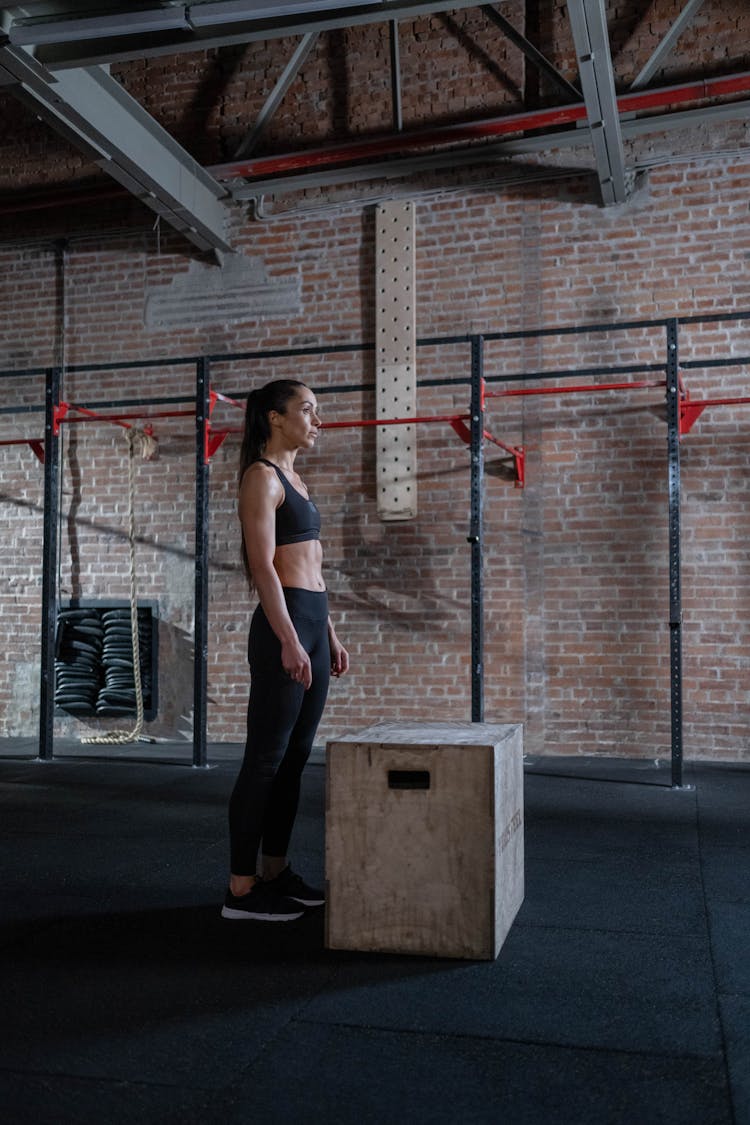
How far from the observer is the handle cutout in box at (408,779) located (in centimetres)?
250

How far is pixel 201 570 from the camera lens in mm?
5676

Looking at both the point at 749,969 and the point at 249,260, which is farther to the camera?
the point at 249,260

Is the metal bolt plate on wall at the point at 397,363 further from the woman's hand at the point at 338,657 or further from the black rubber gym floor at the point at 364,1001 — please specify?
the woman's hand at the point at 338,657

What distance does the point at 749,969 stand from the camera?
2.42 metres

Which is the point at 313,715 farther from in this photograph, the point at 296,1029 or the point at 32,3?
the point at 32,3

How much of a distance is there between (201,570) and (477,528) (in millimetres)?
1568

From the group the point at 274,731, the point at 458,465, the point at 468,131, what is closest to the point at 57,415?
the point at 458,465

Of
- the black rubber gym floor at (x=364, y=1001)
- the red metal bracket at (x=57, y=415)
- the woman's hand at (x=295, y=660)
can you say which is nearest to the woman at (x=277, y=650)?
the woman's hand at (x=295, y=660)

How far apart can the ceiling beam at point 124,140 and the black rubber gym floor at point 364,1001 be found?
12.1 ft

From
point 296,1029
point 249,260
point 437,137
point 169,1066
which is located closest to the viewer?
point 169,1066

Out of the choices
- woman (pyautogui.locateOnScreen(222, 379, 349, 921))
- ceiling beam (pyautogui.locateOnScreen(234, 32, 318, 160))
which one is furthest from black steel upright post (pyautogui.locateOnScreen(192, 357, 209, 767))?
woman (pyautogui.locateOnScreen(222, 379, 349, 921))

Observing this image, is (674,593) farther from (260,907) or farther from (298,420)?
(260,907)

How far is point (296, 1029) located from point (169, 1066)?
285 millimetres

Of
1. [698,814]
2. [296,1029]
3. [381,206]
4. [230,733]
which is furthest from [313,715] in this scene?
[381,206]
